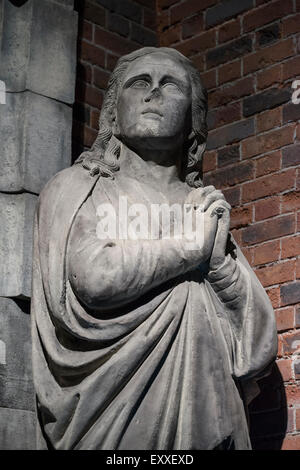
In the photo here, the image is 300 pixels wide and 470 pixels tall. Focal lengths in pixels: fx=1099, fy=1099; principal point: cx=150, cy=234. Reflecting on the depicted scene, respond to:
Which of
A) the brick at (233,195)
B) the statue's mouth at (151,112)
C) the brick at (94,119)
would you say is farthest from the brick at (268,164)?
the statue's mouth at (151,112)

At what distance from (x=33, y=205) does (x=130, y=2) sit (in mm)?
1304

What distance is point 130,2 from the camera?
503cm

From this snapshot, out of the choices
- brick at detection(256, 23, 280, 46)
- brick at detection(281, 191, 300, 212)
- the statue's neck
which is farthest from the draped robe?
brick at detection(256, 23, 280, 46)

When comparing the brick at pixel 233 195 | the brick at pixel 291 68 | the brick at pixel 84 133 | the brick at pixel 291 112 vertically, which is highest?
the brick at pixel 291 68

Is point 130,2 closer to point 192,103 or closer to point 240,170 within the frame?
point 240,170

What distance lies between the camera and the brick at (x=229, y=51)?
4.76 meters

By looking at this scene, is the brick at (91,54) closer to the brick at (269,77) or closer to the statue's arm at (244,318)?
the brick at (269,77)

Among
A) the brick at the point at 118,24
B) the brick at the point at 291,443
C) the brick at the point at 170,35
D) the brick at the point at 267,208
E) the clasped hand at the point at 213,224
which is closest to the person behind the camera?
the clasped hand at the point at 213,224

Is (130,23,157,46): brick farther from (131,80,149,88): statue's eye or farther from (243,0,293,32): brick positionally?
(131,80,149,88): statue's eye

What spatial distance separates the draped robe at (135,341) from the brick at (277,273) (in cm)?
75
